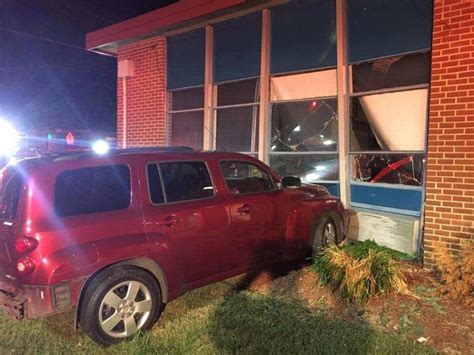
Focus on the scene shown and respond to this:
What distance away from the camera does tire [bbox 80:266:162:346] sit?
3.79 meters

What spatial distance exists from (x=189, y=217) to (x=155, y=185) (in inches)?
17.7

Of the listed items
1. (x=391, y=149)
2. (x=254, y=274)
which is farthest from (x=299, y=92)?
(x=254, y=274)

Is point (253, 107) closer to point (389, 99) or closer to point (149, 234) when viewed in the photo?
point (389, 99)

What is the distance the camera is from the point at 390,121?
6684mm

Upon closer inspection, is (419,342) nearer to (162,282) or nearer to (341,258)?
(341,258)

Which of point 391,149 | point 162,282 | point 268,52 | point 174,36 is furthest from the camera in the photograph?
point 174,36

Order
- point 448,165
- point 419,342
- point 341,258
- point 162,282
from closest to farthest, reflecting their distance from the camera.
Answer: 1. point 419,342
2. point 162,282
3. point 341,258
4. point 448,165

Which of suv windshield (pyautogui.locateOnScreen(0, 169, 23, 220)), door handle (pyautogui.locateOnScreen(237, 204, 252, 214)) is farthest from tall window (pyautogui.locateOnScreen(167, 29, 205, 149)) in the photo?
suv windshield (pyautogui.locateOnScreen(0, 169, 23, 220))

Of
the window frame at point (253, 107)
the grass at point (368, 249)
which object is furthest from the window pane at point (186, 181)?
the window frame at point (253, 107)

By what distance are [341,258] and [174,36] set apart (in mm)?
6344

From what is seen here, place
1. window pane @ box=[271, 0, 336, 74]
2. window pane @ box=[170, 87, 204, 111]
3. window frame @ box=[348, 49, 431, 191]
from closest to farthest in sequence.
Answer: window frame @ box=[348, 49, 431, 191] < window pane @ box=[271, 0, 336, 74] < window pane @ box=[170, 87, 204, 111]

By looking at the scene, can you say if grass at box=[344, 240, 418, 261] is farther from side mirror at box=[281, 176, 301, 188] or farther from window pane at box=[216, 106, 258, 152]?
window pane at box=[216, 106, 258, 152]

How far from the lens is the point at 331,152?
24.2 feet

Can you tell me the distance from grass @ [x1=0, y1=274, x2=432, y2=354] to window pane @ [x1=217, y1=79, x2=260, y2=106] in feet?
15.1
